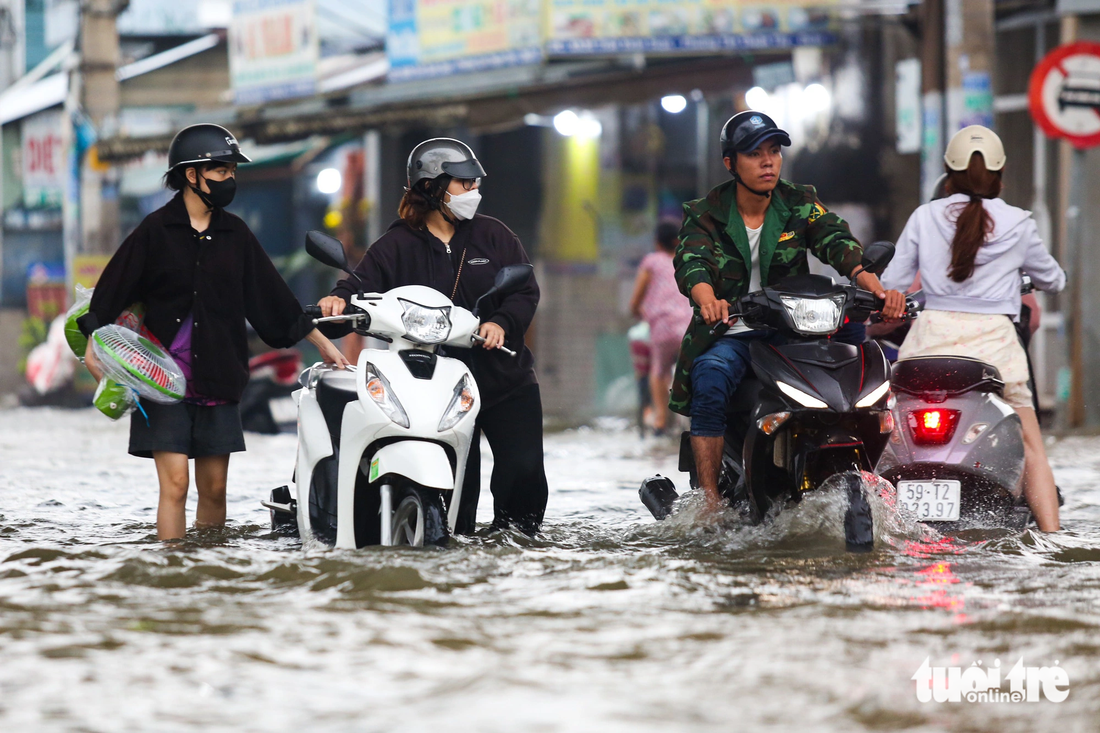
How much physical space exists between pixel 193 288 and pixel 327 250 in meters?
0.69

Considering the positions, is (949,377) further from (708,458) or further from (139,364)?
(139,364)

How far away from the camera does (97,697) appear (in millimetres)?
3559

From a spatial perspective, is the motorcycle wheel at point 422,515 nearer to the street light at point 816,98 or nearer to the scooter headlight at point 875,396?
the scooter headlight at point 875,396

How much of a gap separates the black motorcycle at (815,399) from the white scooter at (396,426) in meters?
0.98

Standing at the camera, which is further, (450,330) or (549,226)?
(549,226)

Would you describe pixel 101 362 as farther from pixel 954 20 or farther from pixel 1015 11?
pixel 1015 11

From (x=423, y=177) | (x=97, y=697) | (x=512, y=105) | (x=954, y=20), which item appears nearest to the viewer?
(x=97, y=697)

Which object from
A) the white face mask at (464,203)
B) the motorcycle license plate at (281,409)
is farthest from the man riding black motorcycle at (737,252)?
the motorcycle license plate at (281,409)

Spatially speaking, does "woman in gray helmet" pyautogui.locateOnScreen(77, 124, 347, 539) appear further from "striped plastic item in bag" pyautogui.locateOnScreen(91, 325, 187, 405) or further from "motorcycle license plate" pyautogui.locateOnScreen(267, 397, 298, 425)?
"motorcycle license plate" pyautogui.locateOnScreen(267, 397, 298, 425)

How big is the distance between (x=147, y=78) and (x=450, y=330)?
2299cm

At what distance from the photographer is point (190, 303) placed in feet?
18.4

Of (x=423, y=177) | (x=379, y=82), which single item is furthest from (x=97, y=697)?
(x=379, y=82)

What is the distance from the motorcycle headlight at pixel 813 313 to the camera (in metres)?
5.38

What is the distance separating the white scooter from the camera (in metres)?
5.11
